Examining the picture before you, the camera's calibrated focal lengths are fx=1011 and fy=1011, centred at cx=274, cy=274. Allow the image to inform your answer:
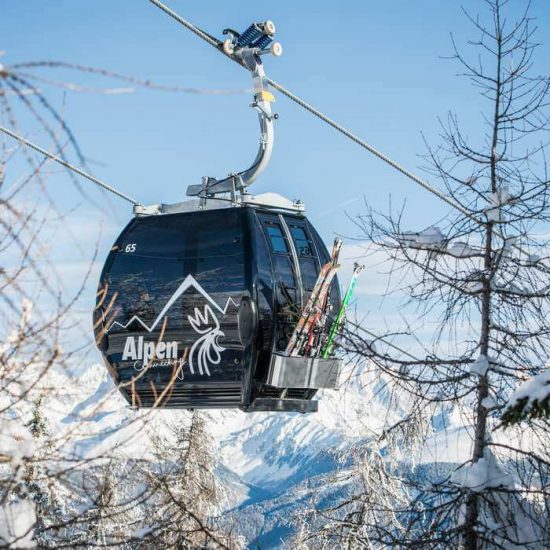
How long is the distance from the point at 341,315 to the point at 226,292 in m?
1.17

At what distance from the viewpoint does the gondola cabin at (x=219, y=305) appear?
9961 millimetres

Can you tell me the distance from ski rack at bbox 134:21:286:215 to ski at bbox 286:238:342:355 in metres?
0.74

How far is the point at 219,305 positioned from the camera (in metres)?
9.98

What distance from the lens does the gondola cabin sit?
9.96 m

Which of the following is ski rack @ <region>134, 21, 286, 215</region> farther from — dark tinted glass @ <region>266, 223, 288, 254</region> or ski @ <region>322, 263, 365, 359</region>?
ski @ <region>322, 263, 365, 359</region>

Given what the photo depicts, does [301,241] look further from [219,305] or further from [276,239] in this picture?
[219,305]

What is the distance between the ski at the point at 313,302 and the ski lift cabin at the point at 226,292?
4.0 inches

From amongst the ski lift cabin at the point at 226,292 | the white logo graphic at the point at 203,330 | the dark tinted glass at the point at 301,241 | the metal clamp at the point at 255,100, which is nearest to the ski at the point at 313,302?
the ski lift cabin at the point at 226,292

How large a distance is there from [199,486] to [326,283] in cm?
1469

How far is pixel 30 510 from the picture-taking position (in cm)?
438

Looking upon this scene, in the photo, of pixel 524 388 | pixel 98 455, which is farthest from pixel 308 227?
pixel 98 455

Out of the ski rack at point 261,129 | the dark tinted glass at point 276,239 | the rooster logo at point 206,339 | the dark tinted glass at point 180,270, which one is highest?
the ski rack at point 261,129

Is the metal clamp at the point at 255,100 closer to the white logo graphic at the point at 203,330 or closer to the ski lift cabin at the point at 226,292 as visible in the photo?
the ski lift cabin at the point at 226,292

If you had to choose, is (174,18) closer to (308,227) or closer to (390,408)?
(308,227)
